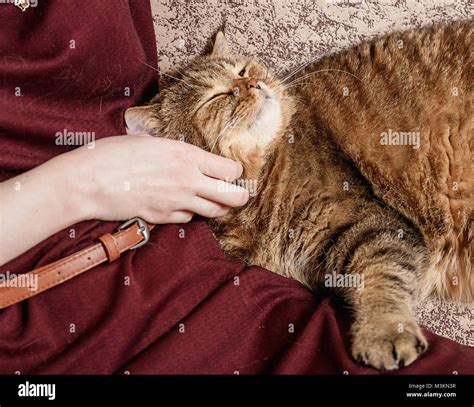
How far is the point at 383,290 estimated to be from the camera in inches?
48.3

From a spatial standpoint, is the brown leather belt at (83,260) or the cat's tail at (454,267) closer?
the brown leather belt at (83,260)

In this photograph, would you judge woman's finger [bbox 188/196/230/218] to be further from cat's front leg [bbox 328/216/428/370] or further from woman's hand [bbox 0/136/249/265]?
cat's front leg [bbox 328/216/428/370]

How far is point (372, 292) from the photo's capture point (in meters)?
1.22

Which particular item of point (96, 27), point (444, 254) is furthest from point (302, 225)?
point (96, 27)

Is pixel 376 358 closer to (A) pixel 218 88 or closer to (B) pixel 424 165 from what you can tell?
(B) pixel 424 165

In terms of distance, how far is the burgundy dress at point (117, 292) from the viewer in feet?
3.40

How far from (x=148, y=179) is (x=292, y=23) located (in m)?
0.57

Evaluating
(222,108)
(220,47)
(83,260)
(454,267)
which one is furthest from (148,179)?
(454,267)

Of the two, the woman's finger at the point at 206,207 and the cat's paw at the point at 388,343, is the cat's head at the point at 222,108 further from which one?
the cat's paw at the point at 388,343

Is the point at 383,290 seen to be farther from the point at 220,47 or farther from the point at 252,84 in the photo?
the point at 220,47

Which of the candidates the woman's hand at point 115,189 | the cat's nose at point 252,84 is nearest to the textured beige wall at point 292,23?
the cat's nose at point 252,84
